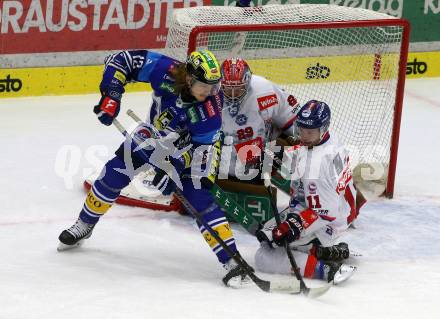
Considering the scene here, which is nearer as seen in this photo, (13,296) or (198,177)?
(13,296)

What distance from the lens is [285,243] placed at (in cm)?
473

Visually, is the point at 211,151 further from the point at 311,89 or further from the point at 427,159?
the point at 427,159

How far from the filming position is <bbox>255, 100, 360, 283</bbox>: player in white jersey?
4.76 metres

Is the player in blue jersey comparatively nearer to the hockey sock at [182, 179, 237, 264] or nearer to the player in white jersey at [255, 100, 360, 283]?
the hockey sock at [182, 179, 237, 264]

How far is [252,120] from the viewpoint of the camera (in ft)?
18.5

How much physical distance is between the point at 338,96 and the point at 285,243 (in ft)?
6.96

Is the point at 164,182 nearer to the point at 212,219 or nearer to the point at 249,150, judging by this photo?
the point at 212,219

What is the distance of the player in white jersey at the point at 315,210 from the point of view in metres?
4.76

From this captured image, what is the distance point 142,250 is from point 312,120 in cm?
107

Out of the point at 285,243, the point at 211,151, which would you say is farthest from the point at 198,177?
the point at 285,243

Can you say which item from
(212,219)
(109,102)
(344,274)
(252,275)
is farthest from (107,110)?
(344,274)

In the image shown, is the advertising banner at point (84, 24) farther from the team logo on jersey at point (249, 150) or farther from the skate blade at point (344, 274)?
the skate blade at point (344, 274)

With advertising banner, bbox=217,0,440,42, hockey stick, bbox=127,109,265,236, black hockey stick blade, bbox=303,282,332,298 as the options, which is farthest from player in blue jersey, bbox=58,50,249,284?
advertising banner, bbox=217,0,440,42

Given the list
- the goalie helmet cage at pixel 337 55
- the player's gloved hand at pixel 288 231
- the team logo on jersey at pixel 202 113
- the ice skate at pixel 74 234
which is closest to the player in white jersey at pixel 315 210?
the player's gloved hand at pixel 288 231
